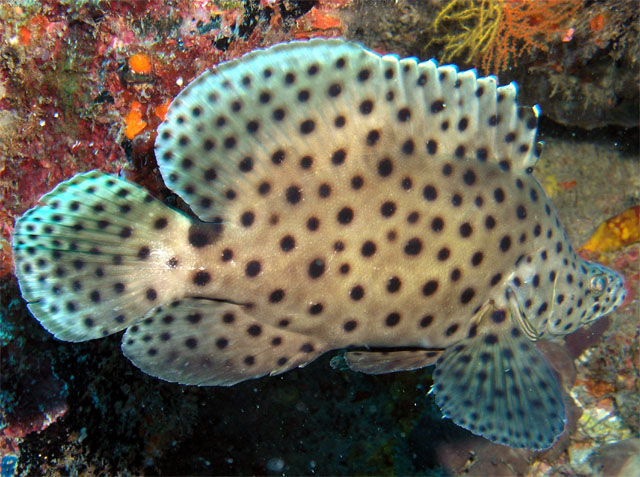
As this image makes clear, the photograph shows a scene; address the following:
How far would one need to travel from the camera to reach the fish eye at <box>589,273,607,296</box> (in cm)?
315

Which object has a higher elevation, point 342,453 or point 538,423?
point 538,423

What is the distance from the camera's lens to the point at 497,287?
2.80 meters

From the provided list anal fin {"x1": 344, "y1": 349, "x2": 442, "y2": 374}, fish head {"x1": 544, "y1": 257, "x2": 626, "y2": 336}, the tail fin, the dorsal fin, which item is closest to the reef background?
Result: the tail fin

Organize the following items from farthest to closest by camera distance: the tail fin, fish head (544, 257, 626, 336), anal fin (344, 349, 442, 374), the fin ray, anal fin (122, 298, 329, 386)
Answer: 1. fish head (544, 257, 626, 336)
2. anal fin (344, 349, 442, 374)
3. the fin ray
4. anal fin (122, 298, 329, 386)
5. the tail fin

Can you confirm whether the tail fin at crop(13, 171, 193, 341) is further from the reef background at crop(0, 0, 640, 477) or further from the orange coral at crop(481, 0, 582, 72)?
the orange coral at crop(481, 0, 582, 72)

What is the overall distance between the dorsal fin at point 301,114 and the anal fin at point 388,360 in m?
1.21

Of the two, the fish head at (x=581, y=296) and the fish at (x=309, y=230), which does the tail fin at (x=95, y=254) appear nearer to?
the fish at (x=309, y=230)

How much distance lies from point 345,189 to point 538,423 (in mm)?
1805

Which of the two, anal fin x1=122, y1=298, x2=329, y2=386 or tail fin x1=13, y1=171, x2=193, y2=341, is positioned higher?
tail fin x1=13, y1=171, x2=193, y2=341

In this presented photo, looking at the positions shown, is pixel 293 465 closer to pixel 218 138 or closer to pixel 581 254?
pixel 218 138

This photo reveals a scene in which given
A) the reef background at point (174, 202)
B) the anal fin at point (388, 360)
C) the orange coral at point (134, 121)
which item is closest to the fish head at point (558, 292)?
the anal fin at point (388, 360)

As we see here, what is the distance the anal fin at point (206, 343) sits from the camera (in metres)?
2.39

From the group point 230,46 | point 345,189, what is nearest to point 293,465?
point 345,189

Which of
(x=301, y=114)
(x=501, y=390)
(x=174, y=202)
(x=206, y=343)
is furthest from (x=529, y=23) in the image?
(x=206, y=343)
